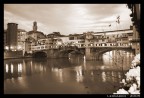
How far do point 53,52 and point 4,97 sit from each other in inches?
803

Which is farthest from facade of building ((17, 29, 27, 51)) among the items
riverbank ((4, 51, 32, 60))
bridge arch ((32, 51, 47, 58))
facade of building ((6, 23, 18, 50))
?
facade of building ((6, 23, 18, 50))

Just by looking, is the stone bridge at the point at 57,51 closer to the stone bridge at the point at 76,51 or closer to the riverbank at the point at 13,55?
the stone bridge at the point at 76,51

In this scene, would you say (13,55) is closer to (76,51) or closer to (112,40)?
(76,51)

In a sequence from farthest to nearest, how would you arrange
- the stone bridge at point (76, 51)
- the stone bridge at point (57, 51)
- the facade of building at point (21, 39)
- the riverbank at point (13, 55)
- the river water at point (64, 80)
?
the facade of building at point (21, 39)
the stone bridge at point (57, 51)
the riverbank at point (13, 55)
the stone bridge at point (76, 51)
the river water at point (64, 80)

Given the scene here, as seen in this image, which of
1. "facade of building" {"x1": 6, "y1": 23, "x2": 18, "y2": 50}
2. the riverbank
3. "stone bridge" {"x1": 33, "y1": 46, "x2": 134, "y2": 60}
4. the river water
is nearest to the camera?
the river water

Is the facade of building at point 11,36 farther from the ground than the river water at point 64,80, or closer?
farther from the ground

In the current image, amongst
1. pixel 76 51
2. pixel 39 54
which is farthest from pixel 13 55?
pixel 76 51

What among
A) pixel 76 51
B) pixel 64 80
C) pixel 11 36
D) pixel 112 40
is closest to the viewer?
pixel 64 80

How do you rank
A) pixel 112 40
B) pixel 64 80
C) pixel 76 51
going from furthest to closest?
pixel 76 51
pixel 112 40
pixel 64 80

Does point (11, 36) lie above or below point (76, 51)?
above

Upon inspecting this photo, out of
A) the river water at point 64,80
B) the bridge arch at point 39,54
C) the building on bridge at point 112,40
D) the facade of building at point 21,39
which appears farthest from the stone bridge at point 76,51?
the river water at point 64,80

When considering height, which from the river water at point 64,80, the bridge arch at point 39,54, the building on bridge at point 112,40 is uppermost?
the building on bridge at point 112,40

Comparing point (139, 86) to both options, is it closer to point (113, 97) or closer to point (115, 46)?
point (113, 97)

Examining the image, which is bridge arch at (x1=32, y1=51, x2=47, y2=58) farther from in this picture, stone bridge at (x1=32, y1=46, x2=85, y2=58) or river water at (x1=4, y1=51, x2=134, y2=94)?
river water at (x1=4, y1=51, x2=134, y2=94)
